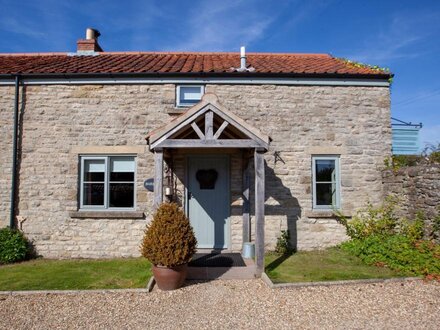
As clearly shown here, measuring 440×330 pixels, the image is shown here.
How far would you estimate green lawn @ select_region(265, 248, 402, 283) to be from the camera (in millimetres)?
6516

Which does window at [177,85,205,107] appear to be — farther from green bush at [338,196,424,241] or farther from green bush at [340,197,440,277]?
green bush at [340,197,440,277]

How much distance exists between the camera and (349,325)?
15.0 ft

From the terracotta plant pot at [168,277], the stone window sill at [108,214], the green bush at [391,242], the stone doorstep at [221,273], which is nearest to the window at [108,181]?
the stone window sill at [108,214]

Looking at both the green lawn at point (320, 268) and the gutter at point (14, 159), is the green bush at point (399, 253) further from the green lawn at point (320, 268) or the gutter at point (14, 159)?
the gutter at point (14, 159)

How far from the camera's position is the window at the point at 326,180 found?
359 inches

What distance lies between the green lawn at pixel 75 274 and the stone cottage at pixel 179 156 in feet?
2.23

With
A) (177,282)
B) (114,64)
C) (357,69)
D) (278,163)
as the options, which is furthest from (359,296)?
(114,64)

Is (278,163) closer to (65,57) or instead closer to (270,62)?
(270,62)

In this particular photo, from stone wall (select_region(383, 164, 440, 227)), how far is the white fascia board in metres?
2.56

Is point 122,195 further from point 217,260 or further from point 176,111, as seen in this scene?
point 217,260

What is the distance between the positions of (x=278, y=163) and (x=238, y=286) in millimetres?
3820

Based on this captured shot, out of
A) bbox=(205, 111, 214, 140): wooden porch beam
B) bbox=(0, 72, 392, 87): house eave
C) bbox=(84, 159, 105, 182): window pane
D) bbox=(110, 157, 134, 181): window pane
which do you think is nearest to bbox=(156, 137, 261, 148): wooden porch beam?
bbox=(205, 111, 214, 140): wooden porch beam

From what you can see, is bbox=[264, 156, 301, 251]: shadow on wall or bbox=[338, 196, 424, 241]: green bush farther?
bbox=[264, 156, 301, 251]: shadow on wall

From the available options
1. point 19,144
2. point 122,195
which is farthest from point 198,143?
point 19,144
